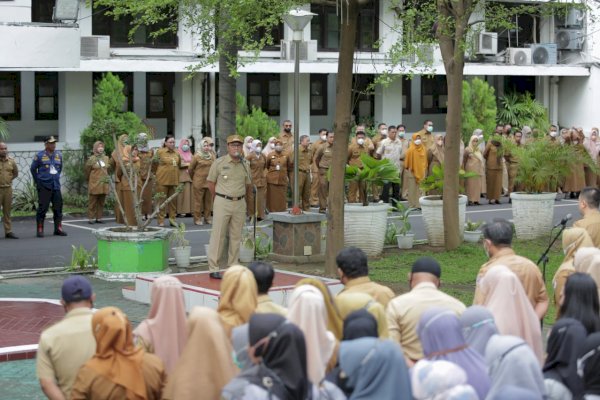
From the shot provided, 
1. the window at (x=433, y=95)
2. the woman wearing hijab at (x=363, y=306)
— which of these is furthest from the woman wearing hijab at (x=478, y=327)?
the window at (x=433, y=95)

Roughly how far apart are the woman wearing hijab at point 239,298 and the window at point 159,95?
2529 cm

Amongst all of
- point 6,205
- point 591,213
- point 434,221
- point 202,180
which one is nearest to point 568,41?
point 202,180

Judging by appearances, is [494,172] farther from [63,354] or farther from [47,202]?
[63,354]

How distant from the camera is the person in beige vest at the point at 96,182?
2489 cm

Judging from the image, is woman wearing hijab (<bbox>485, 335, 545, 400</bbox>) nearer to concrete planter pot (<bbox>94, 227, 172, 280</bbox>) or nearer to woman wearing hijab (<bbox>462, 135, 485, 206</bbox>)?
concrete planter pot (<bbox>94, 227, 172, 280</bbox>)

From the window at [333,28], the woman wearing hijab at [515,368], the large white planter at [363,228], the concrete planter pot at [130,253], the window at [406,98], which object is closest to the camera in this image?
the woman wearing hijab at [515,368]

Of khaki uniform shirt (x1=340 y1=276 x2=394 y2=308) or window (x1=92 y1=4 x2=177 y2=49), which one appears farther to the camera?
window (x1=92 y1=4 x2=177 y2=49)

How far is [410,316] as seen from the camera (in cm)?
835

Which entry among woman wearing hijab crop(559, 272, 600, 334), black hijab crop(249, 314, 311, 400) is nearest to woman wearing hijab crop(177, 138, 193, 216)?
woman wearing hijab crop(559, 272, 600, 334)

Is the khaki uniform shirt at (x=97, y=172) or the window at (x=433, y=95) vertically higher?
the window at (x=433, y=95)

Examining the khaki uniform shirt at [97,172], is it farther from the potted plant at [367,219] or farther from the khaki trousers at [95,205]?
the potted plant at [367,219]

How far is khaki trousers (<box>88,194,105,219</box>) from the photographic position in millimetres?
25062

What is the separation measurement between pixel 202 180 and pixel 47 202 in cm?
377

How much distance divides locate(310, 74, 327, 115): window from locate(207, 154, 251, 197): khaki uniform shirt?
2026 centimetres
